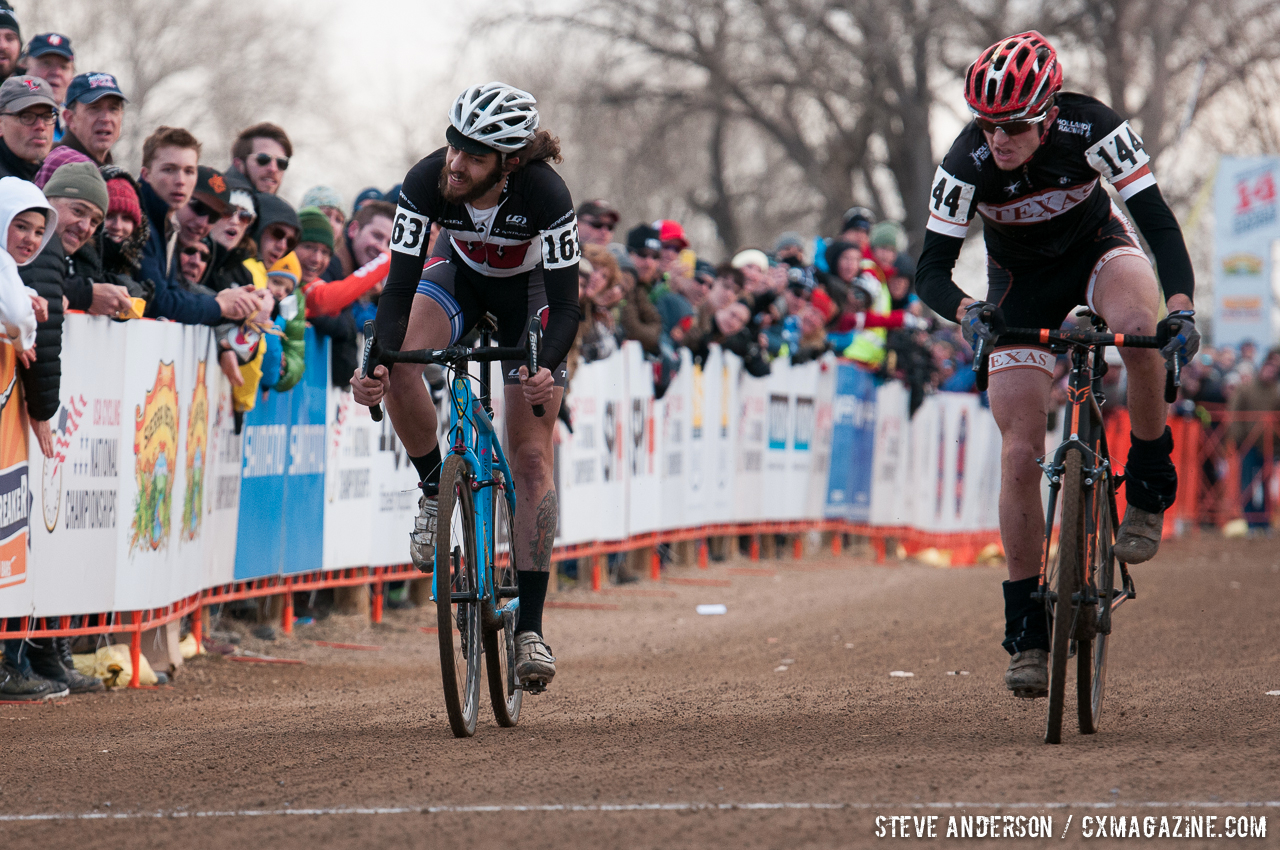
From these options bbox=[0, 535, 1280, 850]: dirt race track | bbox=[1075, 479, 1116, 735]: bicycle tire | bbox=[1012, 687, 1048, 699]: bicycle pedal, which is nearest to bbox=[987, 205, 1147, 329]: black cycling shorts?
bbox=[1075, 479, 1116, 735]: bicycle tire

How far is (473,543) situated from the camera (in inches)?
226

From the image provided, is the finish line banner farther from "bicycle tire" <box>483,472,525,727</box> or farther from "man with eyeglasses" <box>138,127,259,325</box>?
"bicycle tire" <box>483,472,525,727</box>

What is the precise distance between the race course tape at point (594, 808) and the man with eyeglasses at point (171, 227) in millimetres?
4046

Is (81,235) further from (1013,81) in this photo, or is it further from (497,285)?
(1013,81)

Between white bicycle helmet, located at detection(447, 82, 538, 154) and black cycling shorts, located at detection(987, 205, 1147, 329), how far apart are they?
1987 mm

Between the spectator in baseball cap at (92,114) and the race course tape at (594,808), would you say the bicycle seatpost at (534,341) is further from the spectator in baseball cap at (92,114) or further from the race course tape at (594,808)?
the spectator in baseball cap at (92,114)

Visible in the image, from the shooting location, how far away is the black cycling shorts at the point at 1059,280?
19.4 ft

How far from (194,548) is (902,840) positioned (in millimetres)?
5207

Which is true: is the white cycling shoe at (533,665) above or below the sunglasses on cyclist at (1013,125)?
below

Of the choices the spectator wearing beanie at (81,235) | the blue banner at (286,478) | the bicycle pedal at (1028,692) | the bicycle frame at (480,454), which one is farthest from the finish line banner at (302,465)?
the bicycle pedal at (1028,692)

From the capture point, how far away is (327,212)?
1039cm

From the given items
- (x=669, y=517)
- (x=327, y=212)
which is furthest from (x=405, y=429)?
(x=669, y=517)

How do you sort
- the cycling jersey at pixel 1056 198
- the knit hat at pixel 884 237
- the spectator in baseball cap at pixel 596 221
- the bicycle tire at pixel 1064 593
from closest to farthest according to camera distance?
1. the bicycle tire at pixel 1064 593
2. the cycling jersey at pixel 1056 198
3. the spectator in baseball cap at pixel 596 221
4. the knit hat at pixel 884 237

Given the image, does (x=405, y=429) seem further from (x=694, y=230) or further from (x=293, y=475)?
(x=694, y=230)
